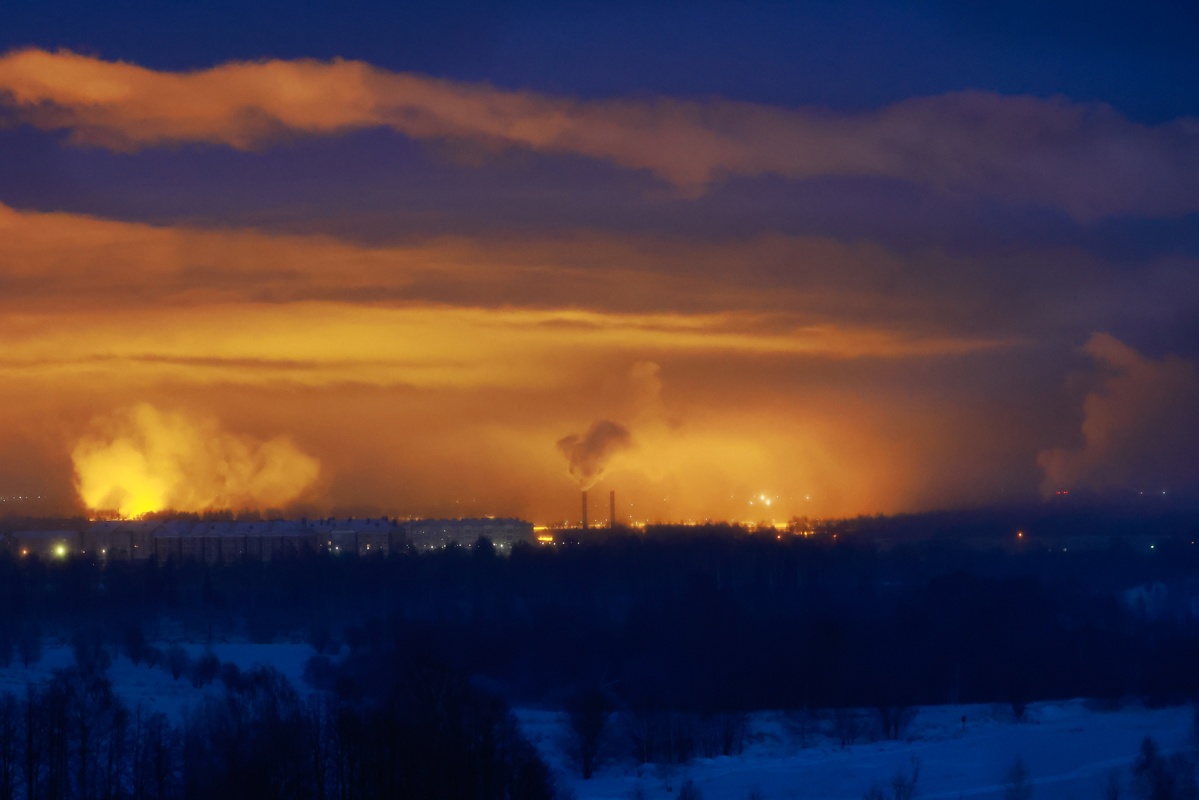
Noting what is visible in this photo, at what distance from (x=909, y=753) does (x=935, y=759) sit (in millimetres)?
785

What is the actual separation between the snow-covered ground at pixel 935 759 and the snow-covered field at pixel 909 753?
21 mm

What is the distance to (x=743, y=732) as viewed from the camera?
32406 millimetres

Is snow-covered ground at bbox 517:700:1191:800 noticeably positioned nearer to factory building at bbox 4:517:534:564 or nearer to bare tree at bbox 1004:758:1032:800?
bare tree at bbox 1004:758:1032:800

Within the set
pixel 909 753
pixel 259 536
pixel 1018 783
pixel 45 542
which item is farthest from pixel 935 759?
pixel 45 542

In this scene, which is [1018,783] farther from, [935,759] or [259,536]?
[259,536]

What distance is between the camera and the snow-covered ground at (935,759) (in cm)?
2655

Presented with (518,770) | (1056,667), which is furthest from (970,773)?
(1056,667)

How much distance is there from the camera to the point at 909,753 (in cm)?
2952

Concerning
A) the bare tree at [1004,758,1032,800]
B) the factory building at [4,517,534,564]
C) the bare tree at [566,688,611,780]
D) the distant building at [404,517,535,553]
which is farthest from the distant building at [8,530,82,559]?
the bare tree at [1004,758,1032,800]

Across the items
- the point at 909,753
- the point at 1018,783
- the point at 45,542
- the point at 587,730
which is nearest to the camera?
the point at 1018,783

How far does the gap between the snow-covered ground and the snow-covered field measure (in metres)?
0.02

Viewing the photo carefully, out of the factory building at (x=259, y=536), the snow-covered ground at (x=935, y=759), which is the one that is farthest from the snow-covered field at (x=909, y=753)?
the factory building at (x=259, y=536)

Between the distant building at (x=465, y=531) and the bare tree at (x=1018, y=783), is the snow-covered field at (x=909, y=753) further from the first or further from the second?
the distant building at (x=465, y=531)

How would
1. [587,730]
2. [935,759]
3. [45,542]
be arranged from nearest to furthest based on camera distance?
[935,759]
[587,730]
[45,542]
